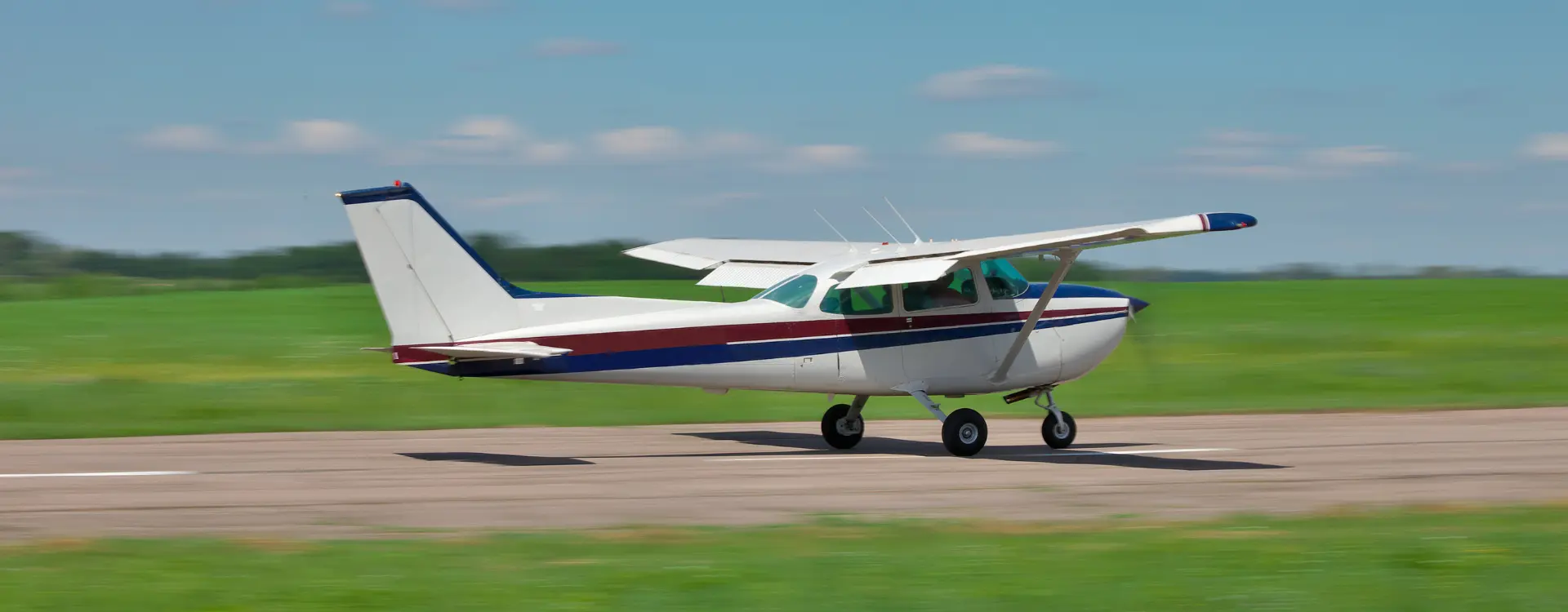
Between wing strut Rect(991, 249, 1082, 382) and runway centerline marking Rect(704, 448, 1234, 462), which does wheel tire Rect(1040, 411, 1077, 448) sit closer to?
Result: runway centerline marking Rect(704, 448, 1234, 462)

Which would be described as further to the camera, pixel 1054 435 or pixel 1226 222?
pixel 1054 435

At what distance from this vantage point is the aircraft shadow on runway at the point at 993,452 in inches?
567

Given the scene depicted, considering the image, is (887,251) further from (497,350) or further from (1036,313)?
(497,350)

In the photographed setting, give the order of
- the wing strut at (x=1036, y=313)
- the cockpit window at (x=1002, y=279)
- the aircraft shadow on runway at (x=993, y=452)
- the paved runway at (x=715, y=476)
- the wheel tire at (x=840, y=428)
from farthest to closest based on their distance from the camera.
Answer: the wheel tire at (x=840, y=428) → the cockpit window at (x=1002, y=279) → the aircraft shadow on runway at (x=993, y=452) → the wing strut at (x=1036, y=313) → the paved runway at (x=715, y=476)

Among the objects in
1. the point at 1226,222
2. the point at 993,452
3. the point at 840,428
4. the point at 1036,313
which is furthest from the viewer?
the point at 840,428

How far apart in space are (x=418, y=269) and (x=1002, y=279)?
5974mm

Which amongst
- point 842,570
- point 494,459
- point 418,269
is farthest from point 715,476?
point 842,570

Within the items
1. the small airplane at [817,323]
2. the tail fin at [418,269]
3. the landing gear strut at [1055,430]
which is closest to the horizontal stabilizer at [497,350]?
the small airplane at [817,323]

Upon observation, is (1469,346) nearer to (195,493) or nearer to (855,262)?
(855,262)

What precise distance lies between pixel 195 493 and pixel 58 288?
49738 millimetres

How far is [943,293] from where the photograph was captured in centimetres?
1508

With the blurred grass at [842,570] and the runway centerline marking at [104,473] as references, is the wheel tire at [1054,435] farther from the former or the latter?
the runway centerline marking at [104,473]

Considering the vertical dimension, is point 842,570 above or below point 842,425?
below

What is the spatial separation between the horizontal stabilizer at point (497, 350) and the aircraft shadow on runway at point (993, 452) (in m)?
2.45
